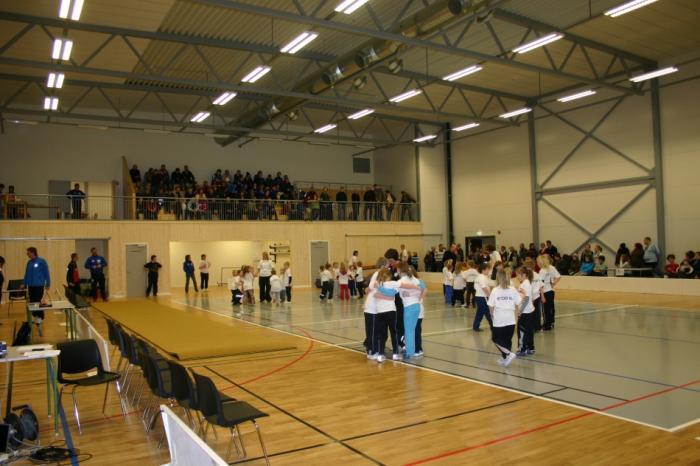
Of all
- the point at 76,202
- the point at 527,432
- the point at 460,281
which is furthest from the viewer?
the point at 76,202

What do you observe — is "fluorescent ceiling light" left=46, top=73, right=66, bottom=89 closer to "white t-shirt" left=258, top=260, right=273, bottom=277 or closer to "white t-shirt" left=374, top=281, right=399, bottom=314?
"white t-shirt" left=258, top=260, right=273, bottom=277

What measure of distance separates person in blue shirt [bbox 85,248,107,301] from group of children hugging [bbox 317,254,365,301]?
827 cm

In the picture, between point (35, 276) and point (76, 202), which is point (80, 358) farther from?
point (76, 202)

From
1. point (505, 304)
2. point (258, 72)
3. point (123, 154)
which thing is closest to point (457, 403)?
point (505, 304)

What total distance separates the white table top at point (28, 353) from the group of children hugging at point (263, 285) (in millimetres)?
11964

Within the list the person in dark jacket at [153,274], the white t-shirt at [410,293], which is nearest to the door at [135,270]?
the person in dark jacket at [153,274]

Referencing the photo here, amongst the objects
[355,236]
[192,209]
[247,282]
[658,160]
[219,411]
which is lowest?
[219,411]

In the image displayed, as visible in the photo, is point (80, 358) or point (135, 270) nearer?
point (80, 358)

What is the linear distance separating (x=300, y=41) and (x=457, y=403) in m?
9.24

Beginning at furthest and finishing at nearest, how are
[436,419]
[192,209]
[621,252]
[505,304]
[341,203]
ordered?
[341,203], [192,209], [621,252], [505,304], [436,419]

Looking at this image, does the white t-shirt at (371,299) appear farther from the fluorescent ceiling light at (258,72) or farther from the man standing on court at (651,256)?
the man standing on court at (651,256)

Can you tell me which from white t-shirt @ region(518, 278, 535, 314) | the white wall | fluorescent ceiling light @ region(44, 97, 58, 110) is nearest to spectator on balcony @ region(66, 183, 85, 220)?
the white wall

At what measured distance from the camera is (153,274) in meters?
22.1

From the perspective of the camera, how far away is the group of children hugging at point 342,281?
19203 millimetres
